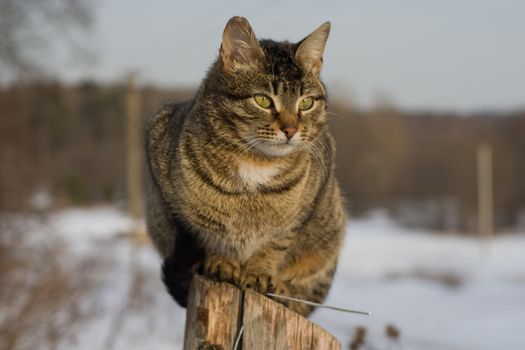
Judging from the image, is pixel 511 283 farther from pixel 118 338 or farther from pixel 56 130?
pixel 56 130

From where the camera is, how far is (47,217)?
1177cm

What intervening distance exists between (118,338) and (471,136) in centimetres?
3637

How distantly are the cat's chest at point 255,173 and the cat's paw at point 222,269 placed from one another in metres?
0.35

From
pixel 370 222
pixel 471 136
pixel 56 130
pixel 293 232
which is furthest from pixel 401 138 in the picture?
pixel 293 232

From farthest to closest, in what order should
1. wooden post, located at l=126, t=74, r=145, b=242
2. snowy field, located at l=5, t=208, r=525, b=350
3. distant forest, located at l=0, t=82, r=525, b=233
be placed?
→ distant forest, located at l=0, t=82, r=525, b=233 → wooden post, located at l=126, t=74, r=145, b=242 → snowy field, located at l=5, t=208, r=525, b=350

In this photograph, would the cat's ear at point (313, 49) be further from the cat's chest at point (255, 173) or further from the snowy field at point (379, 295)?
the snowy field at point (379, 295)

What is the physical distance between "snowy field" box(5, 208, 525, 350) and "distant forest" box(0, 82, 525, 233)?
2.05 m

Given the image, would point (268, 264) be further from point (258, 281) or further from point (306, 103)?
point (306, 103)

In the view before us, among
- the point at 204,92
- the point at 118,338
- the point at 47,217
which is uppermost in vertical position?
the point at 204,92

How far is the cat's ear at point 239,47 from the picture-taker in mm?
2648

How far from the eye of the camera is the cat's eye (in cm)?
269

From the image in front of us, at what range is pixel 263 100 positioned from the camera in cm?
270

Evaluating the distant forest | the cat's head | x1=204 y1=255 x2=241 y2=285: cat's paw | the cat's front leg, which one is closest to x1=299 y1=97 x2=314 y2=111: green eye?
the cat's head

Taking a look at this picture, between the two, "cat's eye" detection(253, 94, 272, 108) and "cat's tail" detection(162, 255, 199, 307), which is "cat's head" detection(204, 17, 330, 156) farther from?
"cat's tail" detection(162, 255, 199, 307)
